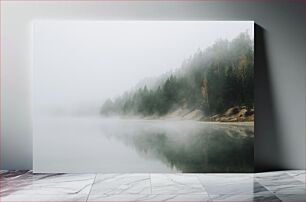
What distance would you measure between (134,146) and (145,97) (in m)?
0.56

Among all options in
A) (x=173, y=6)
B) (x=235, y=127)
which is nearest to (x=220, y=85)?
(x=235, y=127)

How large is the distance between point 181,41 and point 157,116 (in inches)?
34.6

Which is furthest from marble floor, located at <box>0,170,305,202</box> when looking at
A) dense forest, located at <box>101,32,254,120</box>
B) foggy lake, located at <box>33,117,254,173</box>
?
dense forest, located at <box>101,32,254,120</box>

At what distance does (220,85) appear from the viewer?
5168mm

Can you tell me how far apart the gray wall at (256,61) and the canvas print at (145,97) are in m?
0.17

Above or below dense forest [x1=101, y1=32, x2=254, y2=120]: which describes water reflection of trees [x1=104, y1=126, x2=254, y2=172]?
below

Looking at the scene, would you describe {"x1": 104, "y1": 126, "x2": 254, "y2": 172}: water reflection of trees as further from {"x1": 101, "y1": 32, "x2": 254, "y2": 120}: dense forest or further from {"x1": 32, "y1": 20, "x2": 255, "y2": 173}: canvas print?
{"x1": 101, "y1": 32, "x2": 254, "y2": 120}: dense forest

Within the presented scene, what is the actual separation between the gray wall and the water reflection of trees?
301 millimetres

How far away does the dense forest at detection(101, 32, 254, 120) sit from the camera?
5.14 meters

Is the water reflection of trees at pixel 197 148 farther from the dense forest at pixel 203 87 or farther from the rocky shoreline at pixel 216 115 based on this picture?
the dense forest at pixel 203 87

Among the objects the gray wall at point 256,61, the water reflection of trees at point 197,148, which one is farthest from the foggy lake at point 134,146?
the gray wall at point 256,61

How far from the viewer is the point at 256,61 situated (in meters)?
5.33

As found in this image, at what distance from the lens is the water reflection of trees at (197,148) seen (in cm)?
516

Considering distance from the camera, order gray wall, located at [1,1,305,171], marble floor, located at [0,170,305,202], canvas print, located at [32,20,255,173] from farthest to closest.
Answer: gray wall, located at [1,1,305,171] < canvas print, located at [32,20,255,173] < marble floor, located at [0,170,305,202]
